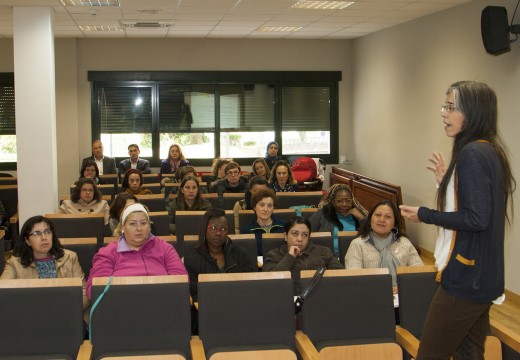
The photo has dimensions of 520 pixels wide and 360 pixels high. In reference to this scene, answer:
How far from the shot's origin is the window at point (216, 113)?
11883 millimetres

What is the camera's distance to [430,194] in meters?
8.64

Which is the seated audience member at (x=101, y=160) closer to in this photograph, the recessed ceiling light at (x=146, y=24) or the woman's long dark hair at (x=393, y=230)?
the recessed ceiling light at (x=146, y=24)

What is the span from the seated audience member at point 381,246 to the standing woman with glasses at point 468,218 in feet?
7.69

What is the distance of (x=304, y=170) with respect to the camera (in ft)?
35.8

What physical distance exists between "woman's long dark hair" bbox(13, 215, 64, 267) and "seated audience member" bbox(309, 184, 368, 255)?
7.75 ft

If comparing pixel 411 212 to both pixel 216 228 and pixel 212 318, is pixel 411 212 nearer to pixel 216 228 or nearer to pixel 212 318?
pixel 212 318

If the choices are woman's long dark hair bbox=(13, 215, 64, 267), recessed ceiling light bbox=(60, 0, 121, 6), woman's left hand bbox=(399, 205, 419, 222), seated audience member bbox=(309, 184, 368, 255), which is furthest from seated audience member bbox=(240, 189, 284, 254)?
woman's left hand bbox=(399, 205, 419, 222)

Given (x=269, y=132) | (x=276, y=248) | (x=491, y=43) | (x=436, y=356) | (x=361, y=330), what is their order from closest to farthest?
(x=436, y=356) → (x=361, y=330) → (x=276, y=248) → (x=491, y=43) → (x=269, y=132)

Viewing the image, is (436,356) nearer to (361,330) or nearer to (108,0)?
(361,330)

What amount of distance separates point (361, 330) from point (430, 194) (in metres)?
5.22

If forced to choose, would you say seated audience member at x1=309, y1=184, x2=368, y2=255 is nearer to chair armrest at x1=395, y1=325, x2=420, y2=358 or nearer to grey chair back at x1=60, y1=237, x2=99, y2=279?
grey chair back at x1=60, y1=237, x2=99, y2=279

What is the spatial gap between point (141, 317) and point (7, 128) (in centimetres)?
918

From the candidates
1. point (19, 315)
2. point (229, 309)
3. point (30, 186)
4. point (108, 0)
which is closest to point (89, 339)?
point (19, 315)

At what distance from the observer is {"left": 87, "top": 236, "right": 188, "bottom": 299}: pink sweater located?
422cm
